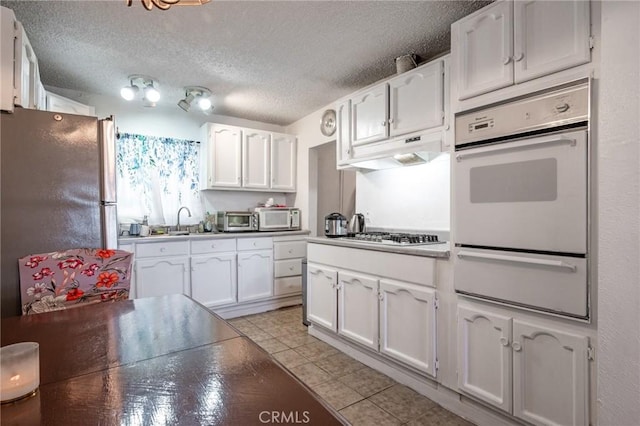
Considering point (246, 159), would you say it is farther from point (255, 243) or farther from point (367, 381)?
point (367, 381)

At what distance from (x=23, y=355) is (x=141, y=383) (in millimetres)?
252

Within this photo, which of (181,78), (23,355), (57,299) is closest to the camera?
(23,355)

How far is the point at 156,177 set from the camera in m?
3.61

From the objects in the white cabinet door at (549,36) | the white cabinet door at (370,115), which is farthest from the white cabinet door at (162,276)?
the white cabinet door at (549,36)

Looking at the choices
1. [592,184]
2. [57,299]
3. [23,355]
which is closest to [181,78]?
[57,299]

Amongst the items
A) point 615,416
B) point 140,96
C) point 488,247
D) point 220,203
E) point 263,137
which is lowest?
point 615,416

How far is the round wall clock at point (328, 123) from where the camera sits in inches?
142

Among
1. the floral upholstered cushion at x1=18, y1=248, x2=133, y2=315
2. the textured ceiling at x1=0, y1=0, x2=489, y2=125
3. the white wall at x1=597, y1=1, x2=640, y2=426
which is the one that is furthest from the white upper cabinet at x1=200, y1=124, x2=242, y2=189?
the white wall at x1=597, y1=1, x2=640, y2=426

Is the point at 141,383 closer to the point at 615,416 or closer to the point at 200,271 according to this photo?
the point at 615,416

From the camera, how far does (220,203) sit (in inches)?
159

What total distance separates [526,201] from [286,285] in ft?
9.50

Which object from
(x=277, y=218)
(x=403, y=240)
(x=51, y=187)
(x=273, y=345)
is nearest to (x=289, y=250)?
(x=277, y=218)

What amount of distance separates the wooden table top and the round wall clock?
113 inches

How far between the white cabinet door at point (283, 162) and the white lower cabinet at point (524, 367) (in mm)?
2851
